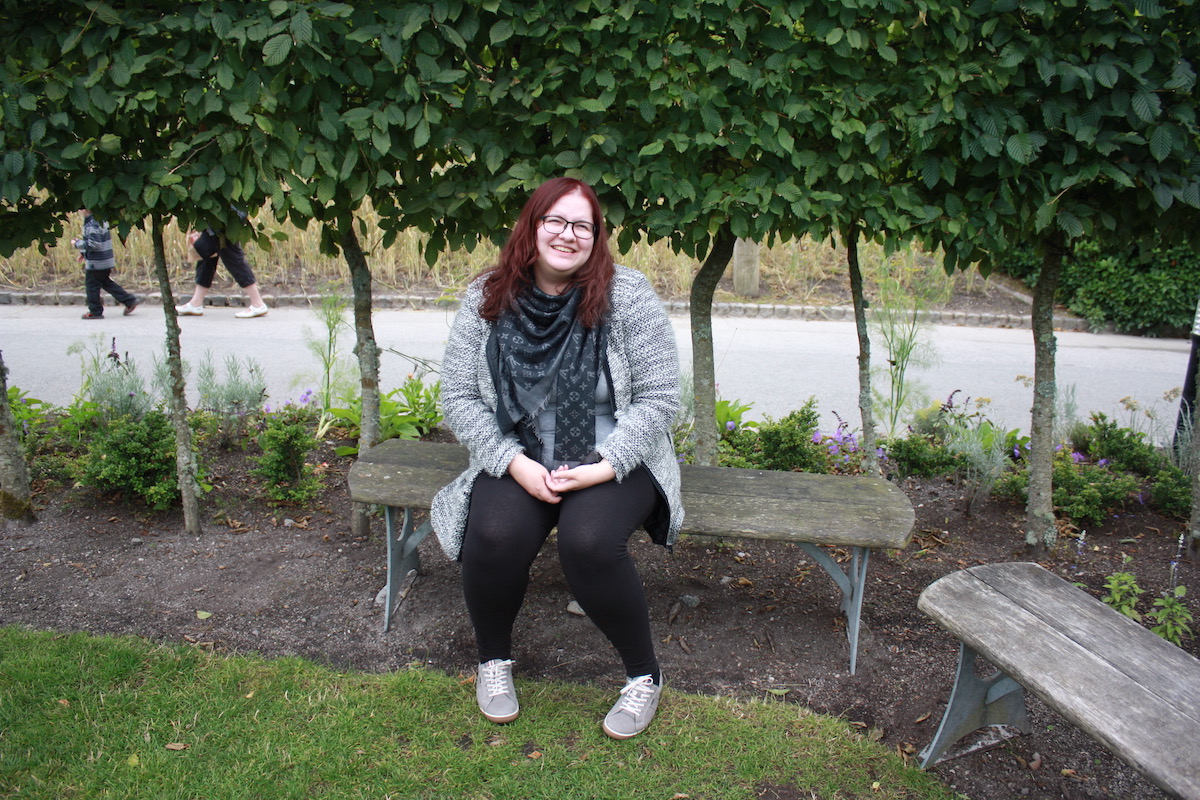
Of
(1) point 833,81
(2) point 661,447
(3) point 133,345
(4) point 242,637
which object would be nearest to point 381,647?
(4) point 242,637

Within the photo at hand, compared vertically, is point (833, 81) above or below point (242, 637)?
above

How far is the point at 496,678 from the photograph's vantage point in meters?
2.70

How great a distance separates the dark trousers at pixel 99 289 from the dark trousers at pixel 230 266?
80cm

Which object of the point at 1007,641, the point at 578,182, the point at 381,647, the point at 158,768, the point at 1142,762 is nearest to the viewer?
the point at 1142,762

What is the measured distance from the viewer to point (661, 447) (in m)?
2.85

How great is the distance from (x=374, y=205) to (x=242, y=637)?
163 centimetres

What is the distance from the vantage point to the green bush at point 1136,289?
9.38 meters

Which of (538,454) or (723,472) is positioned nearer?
(538,454)

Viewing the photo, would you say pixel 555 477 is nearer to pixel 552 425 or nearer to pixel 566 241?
pixel 552 425

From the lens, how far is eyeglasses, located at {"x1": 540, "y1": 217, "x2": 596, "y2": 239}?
2.71 metres

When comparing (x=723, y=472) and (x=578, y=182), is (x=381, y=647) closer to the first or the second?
(x=723, y=472)

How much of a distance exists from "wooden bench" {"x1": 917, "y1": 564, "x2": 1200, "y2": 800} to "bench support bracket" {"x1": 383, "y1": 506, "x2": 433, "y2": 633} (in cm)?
174

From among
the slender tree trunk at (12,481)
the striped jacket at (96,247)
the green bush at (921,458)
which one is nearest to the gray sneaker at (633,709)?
the green bush at (921,458)

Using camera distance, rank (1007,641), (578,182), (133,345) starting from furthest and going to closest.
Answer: (133,345) → (578,182) → (1007,641)
